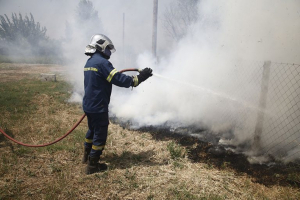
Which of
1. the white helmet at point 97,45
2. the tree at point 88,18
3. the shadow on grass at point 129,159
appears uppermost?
the tree at point 88,18

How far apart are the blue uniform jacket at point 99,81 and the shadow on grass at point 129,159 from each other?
114cm

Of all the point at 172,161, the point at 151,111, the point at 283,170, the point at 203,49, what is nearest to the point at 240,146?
the point at 283,170

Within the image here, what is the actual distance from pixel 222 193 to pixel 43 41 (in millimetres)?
34019

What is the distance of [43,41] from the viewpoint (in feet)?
102

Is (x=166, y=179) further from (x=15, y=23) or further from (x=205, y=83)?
(x=15, y=23)

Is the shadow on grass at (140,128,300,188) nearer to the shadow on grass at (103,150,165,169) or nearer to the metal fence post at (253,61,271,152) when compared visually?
the metal fence post at (253,61,271,152)

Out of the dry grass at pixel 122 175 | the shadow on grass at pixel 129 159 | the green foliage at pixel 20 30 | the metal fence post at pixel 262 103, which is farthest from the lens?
the green foliage at pixel 20 30

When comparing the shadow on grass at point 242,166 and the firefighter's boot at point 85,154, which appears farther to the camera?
the firefighter's boot at point 85,154

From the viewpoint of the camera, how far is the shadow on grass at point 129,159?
398cm

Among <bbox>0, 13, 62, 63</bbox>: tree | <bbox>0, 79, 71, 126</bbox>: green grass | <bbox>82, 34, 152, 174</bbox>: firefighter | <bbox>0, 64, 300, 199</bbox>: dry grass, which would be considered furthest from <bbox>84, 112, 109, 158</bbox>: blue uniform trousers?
<bbox>0, 13, 62, 63</bbox>: tree

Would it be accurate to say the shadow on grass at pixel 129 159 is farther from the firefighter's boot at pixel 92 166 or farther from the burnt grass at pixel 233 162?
the burnt grass at pixel 233 162

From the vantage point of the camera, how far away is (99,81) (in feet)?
11.6

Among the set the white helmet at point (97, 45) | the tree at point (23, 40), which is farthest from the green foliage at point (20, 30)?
the white helmet at point (97, 45)

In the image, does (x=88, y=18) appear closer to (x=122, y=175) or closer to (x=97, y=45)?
(x=97, y=45)
